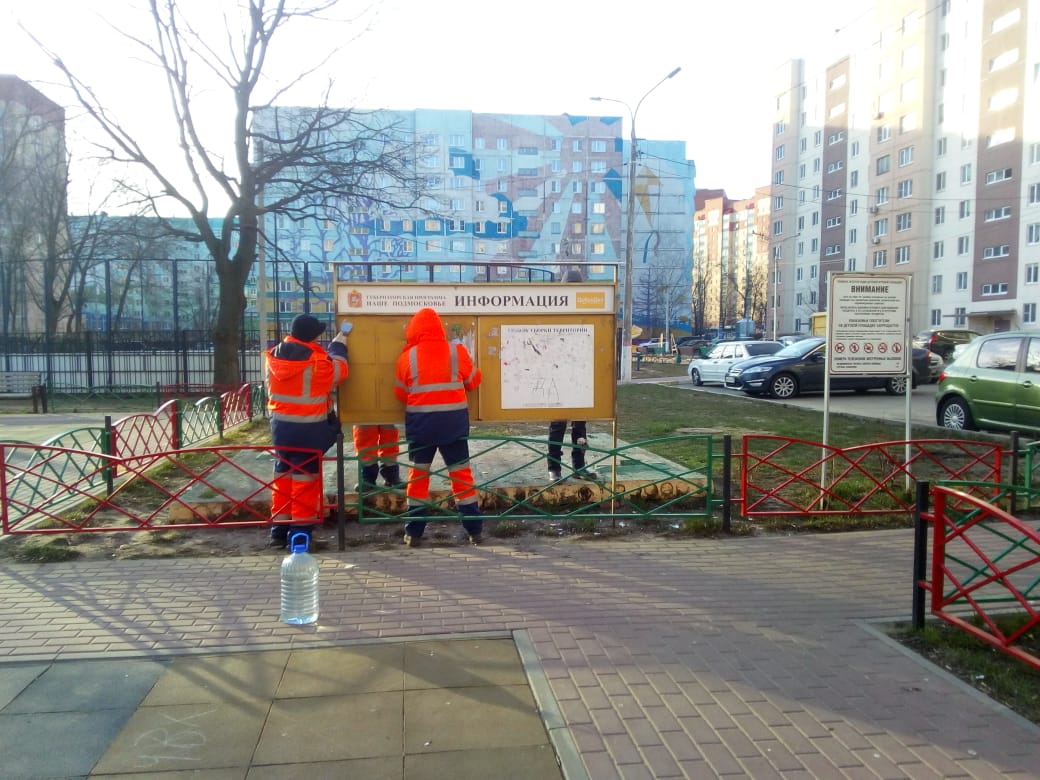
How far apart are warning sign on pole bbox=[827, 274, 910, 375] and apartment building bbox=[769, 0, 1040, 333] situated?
36080 mm

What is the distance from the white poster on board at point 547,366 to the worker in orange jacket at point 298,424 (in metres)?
1.80

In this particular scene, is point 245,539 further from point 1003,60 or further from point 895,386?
point 1003,60

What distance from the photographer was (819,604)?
5082 mm

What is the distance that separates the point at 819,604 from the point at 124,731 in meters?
4.13

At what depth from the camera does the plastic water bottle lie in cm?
475

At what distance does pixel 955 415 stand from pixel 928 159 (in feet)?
167

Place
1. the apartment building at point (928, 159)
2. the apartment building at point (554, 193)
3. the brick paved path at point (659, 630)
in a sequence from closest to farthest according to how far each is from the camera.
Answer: the brick paved path at point (659, 630)
the apartment building at point (928, 159)
the apartment building at point (554, 193)

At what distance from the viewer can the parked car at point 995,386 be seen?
36.1 feet

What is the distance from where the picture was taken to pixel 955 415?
12695mm

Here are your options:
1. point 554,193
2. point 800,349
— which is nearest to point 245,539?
point 800,349

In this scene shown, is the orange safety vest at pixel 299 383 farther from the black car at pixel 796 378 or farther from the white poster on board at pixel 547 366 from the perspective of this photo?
the black car at pixel 796 378

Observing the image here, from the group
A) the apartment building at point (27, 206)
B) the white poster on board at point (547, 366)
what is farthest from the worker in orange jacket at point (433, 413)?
the apartment building at point (27, 206)

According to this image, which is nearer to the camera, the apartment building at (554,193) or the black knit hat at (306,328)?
the black knit hat at (306,328)

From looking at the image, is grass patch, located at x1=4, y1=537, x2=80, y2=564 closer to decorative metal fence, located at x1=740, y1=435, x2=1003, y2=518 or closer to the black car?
decorative metal fence, located at x1=740, y1=435, x2=1003, y2=518
